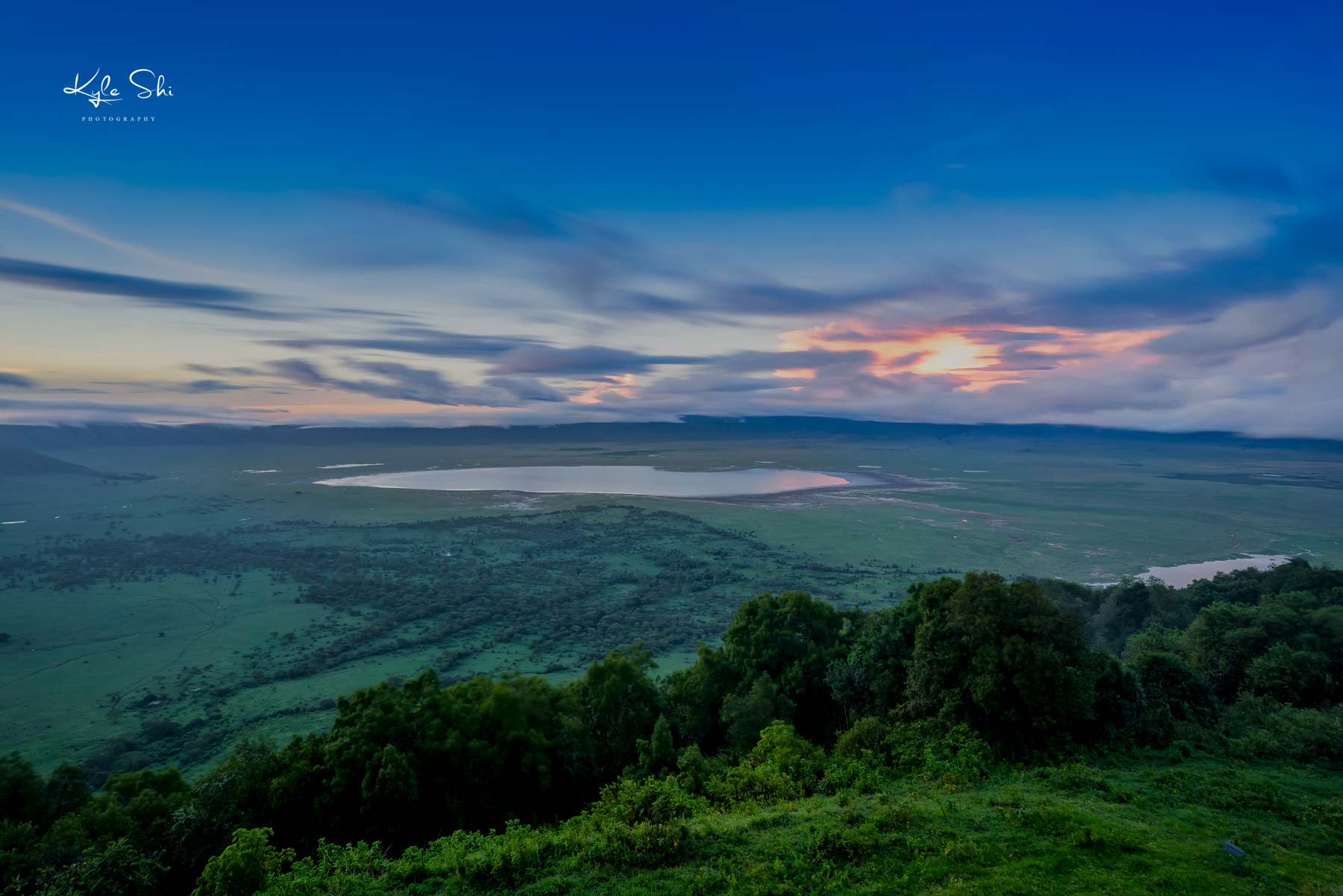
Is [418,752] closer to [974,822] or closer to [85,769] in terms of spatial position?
[974,822]

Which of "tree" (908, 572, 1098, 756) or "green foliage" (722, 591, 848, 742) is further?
"green foliage" (722, 591, 848, 742)

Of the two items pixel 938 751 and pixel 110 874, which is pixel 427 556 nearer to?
pixel 110 874

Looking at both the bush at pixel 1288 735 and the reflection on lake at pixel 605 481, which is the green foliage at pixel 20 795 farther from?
the reflection on lake at pixel 605 481

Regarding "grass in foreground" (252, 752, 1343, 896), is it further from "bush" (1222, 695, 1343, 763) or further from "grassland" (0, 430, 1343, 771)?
"grassland" (0, 430, 1343, 771)

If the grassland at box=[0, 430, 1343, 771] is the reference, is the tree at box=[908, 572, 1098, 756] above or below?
above

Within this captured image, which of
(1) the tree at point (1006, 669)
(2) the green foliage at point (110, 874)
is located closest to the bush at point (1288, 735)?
(1) the tree at point (1006, 669)

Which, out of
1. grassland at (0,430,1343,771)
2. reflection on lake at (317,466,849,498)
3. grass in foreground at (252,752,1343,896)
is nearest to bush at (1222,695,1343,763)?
grass in foreground at (252,752,1343,896)

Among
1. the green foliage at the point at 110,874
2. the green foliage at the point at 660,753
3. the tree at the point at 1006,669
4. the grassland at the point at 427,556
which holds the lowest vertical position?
the grassland at the point at 427,556
